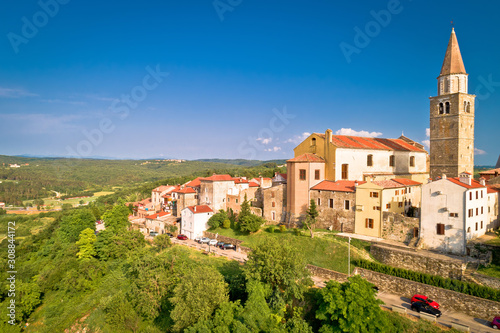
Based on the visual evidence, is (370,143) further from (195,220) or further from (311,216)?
(195,220)

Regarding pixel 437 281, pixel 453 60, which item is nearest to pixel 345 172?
pixel 437 281

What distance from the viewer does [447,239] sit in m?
29.8

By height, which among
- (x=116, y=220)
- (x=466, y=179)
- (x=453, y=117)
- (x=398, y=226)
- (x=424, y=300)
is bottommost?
(x=424, y=300)

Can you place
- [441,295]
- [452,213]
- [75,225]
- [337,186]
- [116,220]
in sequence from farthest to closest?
[75,225] < [116,220] < [337,186] < [452,213] < [441,295]

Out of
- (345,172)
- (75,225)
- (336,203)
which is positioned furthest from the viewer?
(75,225)

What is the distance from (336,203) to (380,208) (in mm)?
5666

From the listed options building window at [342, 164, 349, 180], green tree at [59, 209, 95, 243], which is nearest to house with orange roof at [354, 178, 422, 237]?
building window at [342, 164, 349, 180]

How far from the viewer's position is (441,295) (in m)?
25.4

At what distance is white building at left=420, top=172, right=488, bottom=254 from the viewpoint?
28.8m

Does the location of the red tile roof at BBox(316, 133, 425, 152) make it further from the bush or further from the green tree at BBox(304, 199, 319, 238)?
the bush

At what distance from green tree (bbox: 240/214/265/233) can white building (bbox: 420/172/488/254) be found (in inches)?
810

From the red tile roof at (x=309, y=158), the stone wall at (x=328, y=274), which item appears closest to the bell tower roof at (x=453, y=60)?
the red tile roof at (x=309, y=158)

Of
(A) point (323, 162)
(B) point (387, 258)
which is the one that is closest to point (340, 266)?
(B) point (387, 258)

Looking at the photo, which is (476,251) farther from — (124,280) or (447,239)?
(124,280)
